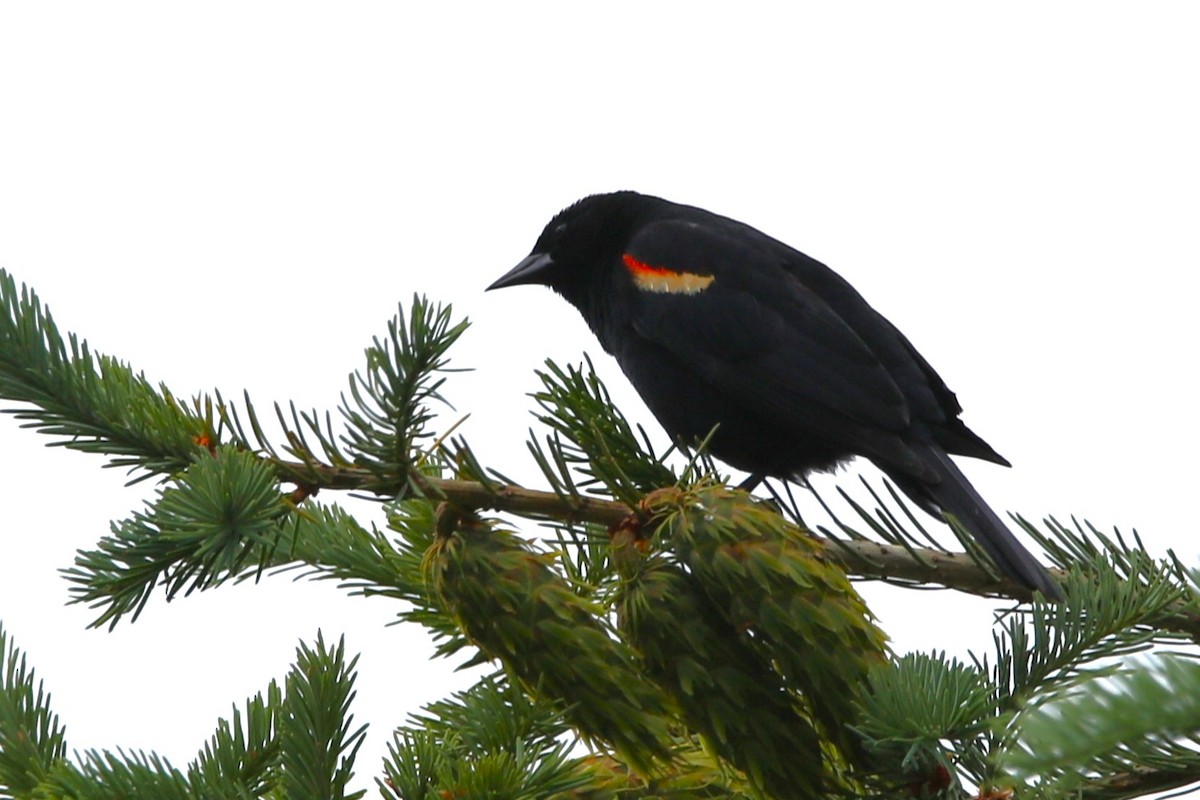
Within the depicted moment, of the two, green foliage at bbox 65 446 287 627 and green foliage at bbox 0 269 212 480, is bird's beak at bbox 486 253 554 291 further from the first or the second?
green foliage at bbox 65 446 287 627

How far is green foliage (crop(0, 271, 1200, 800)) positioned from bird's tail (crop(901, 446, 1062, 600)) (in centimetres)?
37

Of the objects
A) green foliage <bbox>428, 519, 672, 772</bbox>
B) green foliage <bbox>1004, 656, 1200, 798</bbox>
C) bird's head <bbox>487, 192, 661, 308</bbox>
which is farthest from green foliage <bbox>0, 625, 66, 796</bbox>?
bird's head <bbox>487, 192, 661, 308</bbox>

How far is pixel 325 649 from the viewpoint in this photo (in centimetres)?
125

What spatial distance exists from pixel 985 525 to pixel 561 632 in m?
1.19

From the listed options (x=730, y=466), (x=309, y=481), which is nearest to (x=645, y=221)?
(x=730, y=466)

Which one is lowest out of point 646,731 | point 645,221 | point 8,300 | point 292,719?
point 646,731

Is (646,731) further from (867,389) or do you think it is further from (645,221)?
(645,221)

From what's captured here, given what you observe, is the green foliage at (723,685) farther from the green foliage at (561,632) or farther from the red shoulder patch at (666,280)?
the red shoulder patch at (666,280)

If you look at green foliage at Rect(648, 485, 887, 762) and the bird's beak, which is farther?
the bird's beak

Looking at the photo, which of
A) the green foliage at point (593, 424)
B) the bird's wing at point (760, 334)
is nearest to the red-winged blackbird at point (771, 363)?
the bird's wing at point (760, 334)

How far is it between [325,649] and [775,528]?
19.1 inches

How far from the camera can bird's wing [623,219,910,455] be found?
302 cm

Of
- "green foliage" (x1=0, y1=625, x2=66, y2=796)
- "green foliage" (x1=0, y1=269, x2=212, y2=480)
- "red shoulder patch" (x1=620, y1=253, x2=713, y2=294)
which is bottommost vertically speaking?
"green foliage" (x1=0, y1=625, x2=66, y2=796)

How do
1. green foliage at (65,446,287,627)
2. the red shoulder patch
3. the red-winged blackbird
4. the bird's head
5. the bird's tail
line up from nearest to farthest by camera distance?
green foliage at (65,446,287,627), the bird's tail, the red-winged blackbird, the red shoulder patch, the bird's head
